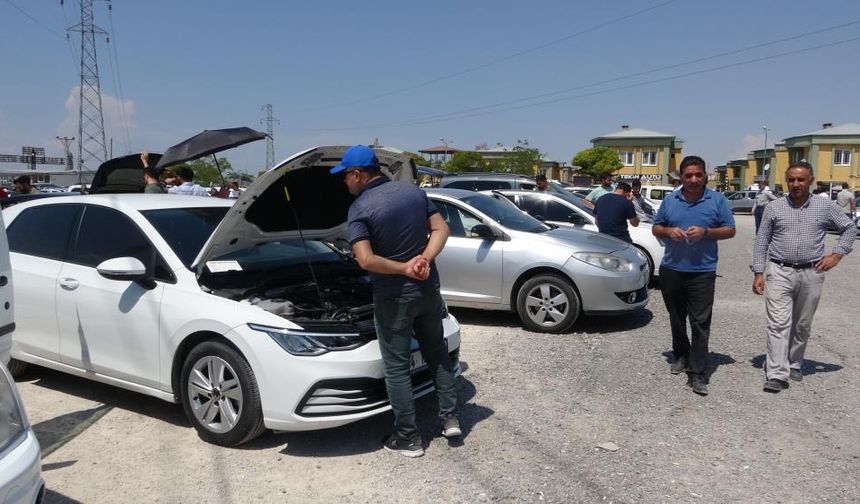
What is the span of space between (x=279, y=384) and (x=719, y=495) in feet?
8.29

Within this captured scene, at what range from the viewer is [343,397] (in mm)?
3848

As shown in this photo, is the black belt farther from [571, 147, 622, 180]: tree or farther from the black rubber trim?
[571, 147, 622, 180]: tree

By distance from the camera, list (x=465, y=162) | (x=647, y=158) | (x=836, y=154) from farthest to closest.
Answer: (x=647, y=158), (x=836, y=154), (x=465, y=162)

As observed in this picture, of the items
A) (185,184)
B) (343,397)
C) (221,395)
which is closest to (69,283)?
(221,395)

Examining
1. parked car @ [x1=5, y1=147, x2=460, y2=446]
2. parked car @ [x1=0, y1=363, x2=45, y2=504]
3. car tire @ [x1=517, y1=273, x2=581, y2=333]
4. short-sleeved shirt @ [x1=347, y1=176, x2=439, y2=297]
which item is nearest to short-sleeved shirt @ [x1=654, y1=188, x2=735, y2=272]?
car tire @ [x1=517, y1=273, x2=581, y2=333]

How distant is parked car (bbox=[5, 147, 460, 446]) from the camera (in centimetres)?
383

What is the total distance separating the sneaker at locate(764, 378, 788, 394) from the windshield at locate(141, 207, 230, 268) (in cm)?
449

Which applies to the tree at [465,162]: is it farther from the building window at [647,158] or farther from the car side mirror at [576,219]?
the car side mirror at [576,219]

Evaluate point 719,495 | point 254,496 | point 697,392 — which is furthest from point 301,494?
point 697,392

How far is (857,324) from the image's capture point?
7.45 m

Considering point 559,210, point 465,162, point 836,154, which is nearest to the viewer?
point 559,210

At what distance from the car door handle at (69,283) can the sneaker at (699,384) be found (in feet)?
15.5

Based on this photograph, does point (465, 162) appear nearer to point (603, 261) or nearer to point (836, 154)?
point (836, 154)

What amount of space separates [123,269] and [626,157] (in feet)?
233
